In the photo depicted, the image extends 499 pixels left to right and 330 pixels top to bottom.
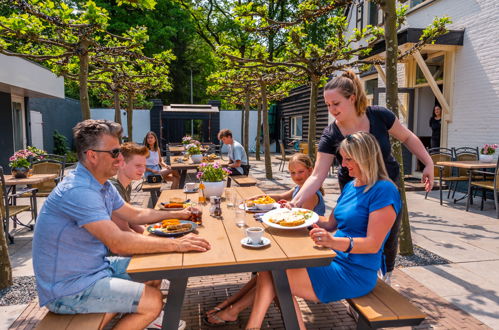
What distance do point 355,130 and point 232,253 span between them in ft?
4.34

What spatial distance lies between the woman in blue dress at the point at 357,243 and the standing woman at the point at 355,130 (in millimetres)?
488

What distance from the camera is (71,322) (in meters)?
1.67

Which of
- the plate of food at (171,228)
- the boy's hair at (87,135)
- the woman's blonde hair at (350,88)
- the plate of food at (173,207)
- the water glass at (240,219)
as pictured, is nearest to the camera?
the boy's hair at (87,135)

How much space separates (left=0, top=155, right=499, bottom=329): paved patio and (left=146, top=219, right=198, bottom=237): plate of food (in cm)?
83

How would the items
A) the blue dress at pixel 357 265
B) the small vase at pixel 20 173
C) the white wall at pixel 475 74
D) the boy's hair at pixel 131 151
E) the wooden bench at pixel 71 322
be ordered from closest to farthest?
the wooden bench at pixel 71 322
the blue dress at pixel 357 265
the boy's hair at pixel 131 151
the small vase at pixel 20 173
the white wall at pixel 475 74

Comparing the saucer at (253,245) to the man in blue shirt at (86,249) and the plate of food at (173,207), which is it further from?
the plate of food at (173,207)

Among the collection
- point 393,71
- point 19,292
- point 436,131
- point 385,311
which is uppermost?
point 393,71

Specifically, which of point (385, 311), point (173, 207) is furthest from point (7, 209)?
point (385, 311)

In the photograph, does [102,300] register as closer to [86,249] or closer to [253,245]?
[86,249]

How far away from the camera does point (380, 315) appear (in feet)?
5.79

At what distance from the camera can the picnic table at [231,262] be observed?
5.45 ft

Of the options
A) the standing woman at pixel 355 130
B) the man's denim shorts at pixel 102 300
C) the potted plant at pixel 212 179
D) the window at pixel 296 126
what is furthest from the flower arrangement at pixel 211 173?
the window at pixel 296 126

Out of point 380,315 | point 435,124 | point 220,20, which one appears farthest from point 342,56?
point 220,20

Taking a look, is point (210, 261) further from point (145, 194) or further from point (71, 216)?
point (145, 194)
